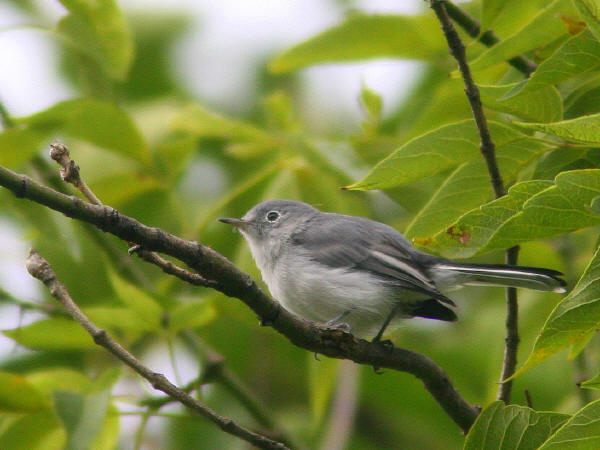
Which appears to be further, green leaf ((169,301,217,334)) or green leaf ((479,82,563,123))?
green leaf ((169,301,217,334))

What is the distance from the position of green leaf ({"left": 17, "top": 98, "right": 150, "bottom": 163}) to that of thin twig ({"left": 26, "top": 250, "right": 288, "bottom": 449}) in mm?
915

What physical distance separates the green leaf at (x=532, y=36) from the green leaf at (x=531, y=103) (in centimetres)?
13

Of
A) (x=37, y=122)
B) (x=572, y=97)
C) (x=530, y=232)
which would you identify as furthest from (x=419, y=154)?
(x=37, y=122)

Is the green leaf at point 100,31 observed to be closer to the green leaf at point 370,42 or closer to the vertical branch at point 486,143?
the green leaf at point 370,42

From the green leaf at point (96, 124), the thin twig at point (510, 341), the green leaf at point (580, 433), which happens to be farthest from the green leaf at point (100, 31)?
the green leaf at point (580, 433)

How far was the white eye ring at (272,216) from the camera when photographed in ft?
11.5

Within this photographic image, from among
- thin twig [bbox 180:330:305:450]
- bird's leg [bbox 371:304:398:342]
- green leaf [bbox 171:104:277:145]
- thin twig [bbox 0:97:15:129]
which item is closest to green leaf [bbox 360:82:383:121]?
green leaf [bbox 171:104:277:145]

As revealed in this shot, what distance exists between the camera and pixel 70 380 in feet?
8.47

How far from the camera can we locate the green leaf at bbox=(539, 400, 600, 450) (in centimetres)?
143

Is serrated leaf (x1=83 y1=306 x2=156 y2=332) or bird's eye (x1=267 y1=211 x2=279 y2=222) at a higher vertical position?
bird's eye (x1=267 y1=211 x2=279 y2=222)

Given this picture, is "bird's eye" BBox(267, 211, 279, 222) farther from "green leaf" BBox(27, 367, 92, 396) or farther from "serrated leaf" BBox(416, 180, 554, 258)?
"serrated leaf" BBox(416, 180, 554, 258)

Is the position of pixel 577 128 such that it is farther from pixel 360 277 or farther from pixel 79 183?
pixel 360 277

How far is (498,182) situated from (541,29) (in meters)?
0.41

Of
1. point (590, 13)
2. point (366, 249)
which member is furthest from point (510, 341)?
point (366, 249)
